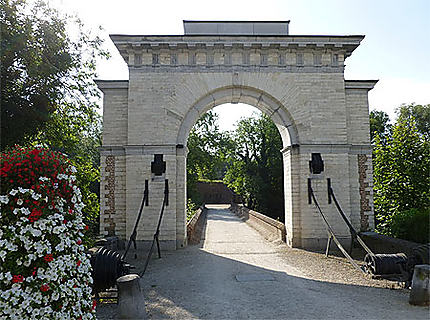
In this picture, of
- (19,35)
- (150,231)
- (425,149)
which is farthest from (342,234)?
(19,35)

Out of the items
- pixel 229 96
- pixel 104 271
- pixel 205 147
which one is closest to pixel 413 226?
pixel 229 96

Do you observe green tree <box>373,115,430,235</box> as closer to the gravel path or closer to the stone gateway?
the stone gateway

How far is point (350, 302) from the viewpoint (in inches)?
209

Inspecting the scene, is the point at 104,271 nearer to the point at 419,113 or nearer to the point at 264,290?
the point at 264,290

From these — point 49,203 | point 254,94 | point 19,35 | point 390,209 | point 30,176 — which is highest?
point 19,35

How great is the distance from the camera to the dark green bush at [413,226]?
312 inches

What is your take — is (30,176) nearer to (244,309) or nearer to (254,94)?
(244,309)

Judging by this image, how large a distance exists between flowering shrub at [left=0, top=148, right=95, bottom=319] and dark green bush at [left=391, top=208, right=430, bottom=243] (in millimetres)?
7741

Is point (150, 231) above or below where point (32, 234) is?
below

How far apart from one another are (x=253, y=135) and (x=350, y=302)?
827 inches

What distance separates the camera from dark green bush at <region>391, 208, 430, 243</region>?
26.0 feet

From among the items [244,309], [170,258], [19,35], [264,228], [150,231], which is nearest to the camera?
[244,309]

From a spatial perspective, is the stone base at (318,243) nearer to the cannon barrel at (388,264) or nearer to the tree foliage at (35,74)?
the cannon barrel at (388,264)

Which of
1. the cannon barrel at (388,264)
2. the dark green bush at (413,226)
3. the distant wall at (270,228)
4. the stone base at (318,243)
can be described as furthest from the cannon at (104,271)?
the dark green bush at (413,226)
